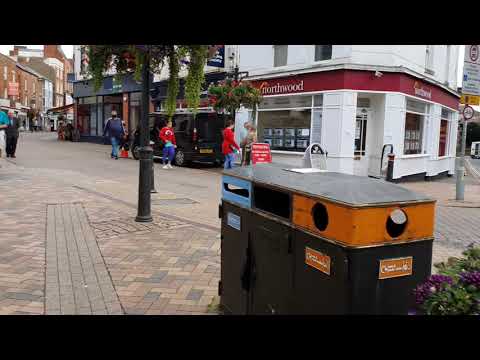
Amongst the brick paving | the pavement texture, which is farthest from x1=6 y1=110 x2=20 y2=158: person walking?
the brick paving

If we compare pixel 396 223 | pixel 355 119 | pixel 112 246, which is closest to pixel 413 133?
pixel 355 119

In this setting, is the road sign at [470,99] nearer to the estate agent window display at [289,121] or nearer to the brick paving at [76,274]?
the estate agent window display at [289,121]

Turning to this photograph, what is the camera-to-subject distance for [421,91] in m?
16.6

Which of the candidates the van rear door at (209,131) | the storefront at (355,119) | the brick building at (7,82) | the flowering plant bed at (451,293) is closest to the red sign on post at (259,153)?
the storefront at (355,119)

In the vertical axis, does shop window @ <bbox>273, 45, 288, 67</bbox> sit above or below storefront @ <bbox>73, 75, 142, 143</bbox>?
above

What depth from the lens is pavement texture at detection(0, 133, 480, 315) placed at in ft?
13.1

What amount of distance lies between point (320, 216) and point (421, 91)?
15.7m

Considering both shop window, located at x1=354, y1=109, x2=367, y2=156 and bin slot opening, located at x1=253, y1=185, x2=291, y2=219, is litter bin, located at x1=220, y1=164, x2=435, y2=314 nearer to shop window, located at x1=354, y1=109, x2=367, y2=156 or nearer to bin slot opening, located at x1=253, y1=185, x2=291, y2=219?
bin slot opening, located at x1=253, y1=185, x2=291, y2=219

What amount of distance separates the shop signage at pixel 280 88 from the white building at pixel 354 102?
36 millimetres

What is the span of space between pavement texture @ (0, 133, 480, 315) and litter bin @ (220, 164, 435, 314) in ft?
4.06

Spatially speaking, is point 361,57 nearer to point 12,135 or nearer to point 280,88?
point 280,88
